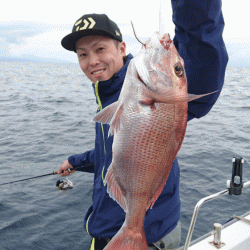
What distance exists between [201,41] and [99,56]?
904mm

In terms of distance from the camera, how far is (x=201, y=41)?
139 centimetres

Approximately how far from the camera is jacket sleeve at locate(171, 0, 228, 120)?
1.36 meters

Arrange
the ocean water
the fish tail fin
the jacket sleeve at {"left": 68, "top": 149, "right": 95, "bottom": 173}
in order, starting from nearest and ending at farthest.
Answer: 1. the fish tail fin
2. the jacket sleeve at {"left": 68, "top": 149, "right": 95, "bottom": 173}
3. the ocean water

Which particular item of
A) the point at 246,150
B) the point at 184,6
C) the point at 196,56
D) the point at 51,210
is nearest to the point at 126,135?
the point at 196,56

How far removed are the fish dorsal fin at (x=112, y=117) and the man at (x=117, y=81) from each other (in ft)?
1.63

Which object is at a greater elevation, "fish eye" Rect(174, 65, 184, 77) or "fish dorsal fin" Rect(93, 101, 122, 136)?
"fish eye" Rect(174, 65, 184, 77)

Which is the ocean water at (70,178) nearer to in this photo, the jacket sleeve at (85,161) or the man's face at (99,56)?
the jacket sleeve at (85,161)

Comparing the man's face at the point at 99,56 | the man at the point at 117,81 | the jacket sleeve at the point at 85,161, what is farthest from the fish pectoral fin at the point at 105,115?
the jacket sleeve at the point at 85,161

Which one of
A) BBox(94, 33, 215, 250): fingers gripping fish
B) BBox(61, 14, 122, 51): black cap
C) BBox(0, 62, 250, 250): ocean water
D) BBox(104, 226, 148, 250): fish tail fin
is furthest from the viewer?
BBox(0, 62, 250, 250): ocean water

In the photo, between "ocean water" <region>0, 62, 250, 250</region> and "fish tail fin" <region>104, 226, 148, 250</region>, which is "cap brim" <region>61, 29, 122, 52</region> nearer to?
"fish tail fin" <region>104, 226, 148, 250</region>

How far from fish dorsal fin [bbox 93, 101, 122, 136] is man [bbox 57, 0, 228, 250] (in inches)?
19.6

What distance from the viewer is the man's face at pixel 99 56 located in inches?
79.9

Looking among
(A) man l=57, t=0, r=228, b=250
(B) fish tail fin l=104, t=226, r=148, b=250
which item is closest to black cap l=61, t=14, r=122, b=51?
(A) man l=57, t=0, r=228, b=250

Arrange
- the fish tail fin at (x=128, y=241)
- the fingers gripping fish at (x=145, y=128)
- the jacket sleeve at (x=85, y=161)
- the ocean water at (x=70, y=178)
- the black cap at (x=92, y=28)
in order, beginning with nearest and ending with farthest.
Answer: the fingers gripping fish at (x=145, y=128) → the fish tail fin at (x=128, y=241) → the black cap at (x=92, y=28) → the jacket sleeve at (x=85, y=161) → the ocean water at (x=70, y=178)
